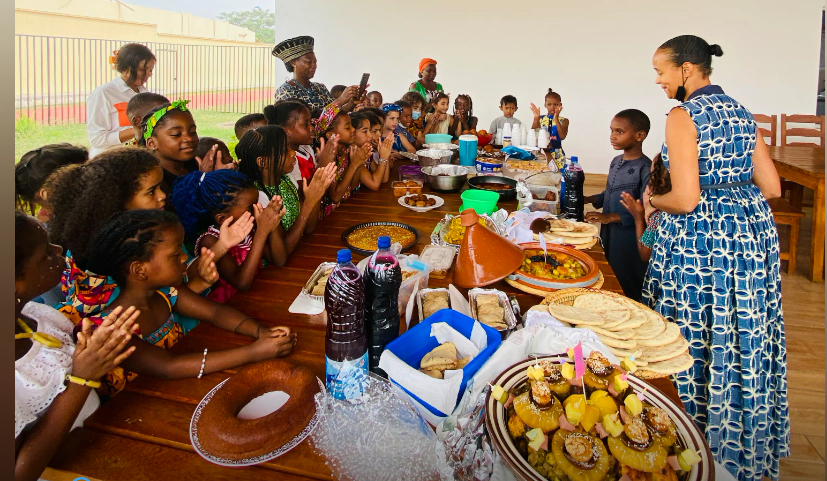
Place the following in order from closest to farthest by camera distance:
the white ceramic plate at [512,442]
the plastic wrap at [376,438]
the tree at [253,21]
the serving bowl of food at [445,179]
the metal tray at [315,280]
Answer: the white ceramic plate at [512,442] → the plastic wrap at [376,438] → the metal tray at [315,280] → the serving bowl of food at [445,179] → the tree at [253,21]

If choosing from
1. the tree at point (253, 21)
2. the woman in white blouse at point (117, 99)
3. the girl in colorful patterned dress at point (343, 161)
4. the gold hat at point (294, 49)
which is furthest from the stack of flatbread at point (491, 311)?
the tree at point (253, 21)

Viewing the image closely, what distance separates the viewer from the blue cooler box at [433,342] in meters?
1.02

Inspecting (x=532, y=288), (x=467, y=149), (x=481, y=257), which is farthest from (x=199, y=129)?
(x=532, y=288)

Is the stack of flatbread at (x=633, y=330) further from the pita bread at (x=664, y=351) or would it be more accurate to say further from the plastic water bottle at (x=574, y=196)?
the plastic water bottle at (x=574, y=196)

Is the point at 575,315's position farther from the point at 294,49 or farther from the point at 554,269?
the point at 294,49

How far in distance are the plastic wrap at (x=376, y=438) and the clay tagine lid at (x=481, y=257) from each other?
2.26ft

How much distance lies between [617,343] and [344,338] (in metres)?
0.66

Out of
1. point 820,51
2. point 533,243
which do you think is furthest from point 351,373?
Answer: point 820,51

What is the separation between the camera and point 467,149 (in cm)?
351

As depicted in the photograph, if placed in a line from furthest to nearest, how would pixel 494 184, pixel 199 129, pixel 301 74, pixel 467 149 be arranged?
pixel 199 129 → pixel 301 74 → pixel 467 149 → pixel 494 184

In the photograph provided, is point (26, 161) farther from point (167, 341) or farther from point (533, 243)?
point (533, 243)

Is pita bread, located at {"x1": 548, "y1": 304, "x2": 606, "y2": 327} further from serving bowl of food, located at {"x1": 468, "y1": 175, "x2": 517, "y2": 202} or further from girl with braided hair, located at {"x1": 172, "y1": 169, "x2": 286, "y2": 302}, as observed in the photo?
serving bowl of food, located at {"x1": 468, "y1": 175, "x2": 517, "y2": 202}


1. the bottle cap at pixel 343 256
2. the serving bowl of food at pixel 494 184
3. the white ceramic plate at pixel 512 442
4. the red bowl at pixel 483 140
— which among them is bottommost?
the white ceramic plate at pixel 512 442

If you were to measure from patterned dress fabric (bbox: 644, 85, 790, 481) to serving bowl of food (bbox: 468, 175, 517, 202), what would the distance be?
944 millimetres
